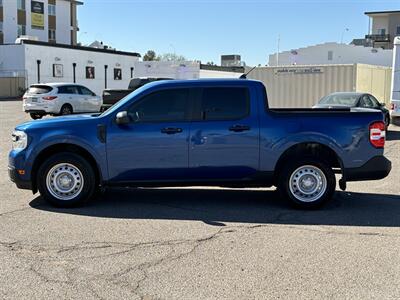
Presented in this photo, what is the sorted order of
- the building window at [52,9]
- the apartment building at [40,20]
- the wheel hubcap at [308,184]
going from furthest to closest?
the building window at [52,9]
the apartment building at [40,20]
the wheel hubcap at [308,184]

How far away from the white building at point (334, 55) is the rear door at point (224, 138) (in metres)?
44.3

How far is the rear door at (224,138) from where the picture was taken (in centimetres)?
729

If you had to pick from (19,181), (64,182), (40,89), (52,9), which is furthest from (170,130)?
(52,9)

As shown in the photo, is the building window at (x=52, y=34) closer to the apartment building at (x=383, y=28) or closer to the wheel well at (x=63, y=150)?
the apartment building at (x=383, y=28)

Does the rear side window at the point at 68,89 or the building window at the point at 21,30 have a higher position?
the building window at the point at 21,30

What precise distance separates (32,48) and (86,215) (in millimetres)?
44123

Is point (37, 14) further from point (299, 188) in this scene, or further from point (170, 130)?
point (299, 188)

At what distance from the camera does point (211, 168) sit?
735cm

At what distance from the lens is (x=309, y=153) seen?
757 cm

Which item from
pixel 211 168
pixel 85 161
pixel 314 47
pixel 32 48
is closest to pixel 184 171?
pixel 211 168

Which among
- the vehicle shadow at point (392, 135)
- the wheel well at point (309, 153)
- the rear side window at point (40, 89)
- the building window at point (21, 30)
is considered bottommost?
the vehicle shadow at point (392, 135)

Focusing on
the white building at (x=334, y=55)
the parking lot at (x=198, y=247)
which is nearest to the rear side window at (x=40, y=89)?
the parking lot at (x=198, y=247)

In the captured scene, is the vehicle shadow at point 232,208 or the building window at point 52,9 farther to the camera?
the building window at point 52,9

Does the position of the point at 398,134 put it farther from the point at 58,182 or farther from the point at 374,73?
the point at 58,182
